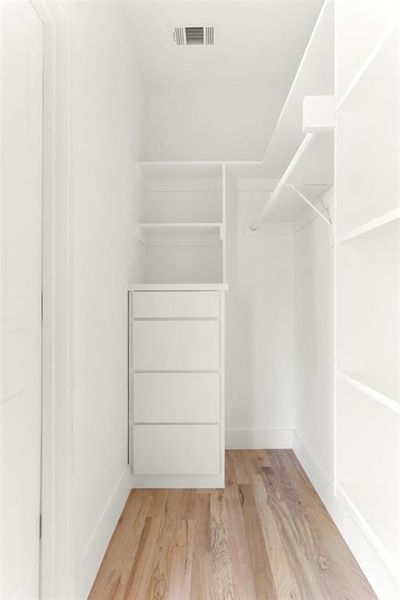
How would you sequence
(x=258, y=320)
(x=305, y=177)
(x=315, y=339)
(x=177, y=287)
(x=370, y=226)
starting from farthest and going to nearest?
(x=258, y=320) < (x=315, y=339) < (x=177, y=287) < (x=305, y=177) < (x=370, y=226)

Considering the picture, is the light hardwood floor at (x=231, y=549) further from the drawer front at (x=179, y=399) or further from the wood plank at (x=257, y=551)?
the drawer front at (x=179, y=399)

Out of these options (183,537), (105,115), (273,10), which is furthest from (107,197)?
(183,537)

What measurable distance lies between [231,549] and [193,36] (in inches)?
105

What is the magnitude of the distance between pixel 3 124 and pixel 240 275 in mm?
2430

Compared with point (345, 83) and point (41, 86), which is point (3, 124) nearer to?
point (41, 86)

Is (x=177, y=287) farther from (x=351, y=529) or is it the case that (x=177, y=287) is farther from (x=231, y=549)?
(x=351, y=529)

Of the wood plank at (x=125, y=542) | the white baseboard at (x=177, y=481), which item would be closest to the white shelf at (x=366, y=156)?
the wood plank at (x=125, y=542)

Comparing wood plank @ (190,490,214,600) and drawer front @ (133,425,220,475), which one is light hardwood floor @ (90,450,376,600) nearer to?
wood plank @ (190,490,214,600)

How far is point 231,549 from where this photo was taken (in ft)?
6.81

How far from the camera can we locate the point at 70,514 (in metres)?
1.58

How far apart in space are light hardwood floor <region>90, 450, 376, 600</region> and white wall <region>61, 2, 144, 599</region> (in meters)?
0.13

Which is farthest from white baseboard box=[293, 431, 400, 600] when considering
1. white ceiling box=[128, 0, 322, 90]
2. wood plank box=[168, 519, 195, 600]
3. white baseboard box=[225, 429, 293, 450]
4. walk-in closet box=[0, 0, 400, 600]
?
white ceiling box=[128, 0, 322, 90]

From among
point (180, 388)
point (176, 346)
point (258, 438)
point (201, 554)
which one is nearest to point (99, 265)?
point (176, 346)

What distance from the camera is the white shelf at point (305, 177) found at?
1.77 m
